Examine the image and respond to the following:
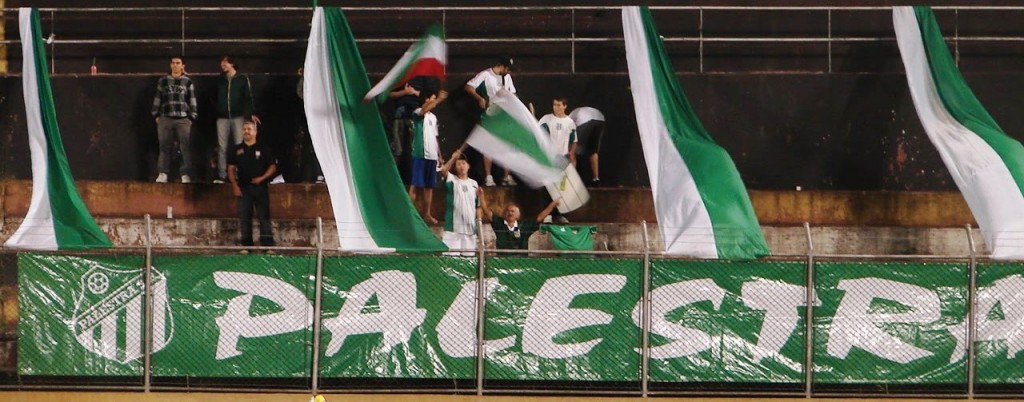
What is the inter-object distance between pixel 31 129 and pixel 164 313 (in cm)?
393

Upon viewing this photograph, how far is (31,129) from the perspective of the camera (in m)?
19.6

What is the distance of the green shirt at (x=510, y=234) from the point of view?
18484 mm

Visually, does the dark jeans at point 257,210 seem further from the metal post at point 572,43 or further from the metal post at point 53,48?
the metal post at point 572,43

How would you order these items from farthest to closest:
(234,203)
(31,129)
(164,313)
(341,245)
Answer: (234,203) → (31,129) → (341,245) → (164,313)

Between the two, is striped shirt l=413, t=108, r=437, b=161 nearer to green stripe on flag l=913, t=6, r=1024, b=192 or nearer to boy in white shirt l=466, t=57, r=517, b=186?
boy in white shirt l=466, t=57, r=517, b=186

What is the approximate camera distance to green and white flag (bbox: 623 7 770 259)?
58.5 feet

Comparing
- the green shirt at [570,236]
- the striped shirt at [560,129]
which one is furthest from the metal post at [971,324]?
the striped shirt at [560,129]

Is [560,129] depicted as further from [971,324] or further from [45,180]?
[45,180]

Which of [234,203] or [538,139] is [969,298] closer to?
[538,139]

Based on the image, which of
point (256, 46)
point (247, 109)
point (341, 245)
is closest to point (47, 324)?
point (341, 245)

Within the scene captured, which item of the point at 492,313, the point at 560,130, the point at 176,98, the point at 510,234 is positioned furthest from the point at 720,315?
the point at 176,98

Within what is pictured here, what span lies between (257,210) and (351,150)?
1.57 meters

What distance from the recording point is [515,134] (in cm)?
1847

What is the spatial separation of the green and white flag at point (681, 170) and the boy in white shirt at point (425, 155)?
2554 millimetres
